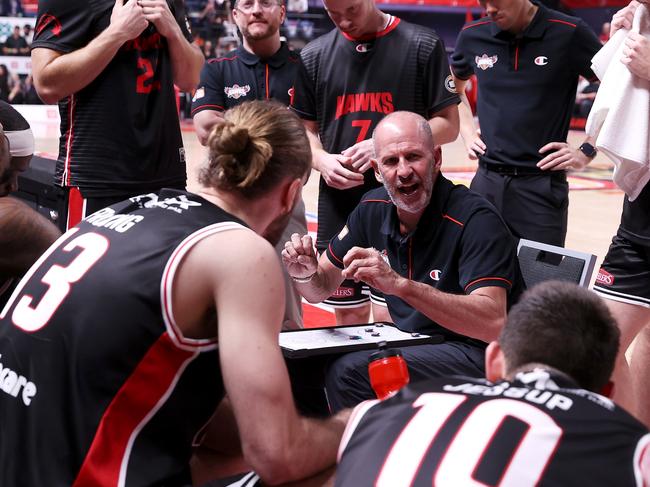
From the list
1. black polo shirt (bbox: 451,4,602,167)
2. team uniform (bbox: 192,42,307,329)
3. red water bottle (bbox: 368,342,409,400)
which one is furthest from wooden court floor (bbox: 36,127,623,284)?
red water bottle (bbox: 368,342,409,400)

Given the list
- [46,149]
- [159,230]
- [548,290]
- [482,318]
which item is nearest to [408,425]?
[548,290]

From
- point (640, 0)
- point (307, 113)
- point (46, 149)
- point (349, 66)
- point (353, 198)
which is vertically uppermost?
point (640, 0)

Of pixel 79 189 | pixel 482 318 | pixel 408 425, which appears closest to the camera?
pixel 408 425

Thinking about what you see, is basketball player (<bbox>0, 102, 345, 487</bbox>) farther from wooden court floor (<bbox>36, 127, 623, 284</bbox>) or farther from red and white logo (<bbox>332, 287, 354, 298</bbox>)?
wooden court floor (<bbox>36, 127, 623, 284</bbox>)

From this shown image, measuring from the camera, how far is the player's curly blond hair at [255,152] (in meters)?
2.20

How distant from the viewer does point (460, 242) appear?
3248mm

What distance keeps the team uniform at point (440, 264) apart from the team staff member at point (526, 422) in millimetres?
1197

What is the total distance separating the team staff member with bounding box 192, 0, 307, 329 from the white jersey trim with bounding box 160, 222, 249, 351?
2430 millimetres

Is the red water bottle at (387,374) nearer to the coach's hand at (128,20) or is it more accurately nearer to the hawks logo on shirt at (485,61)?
the coach's hand at (128,20)

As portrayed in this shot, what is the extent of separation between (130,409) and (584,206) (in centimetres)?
931

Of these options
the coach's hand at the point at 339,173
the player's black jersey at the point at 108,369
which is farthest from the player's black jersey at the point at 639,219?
the player's black jersey at the point at 108,369

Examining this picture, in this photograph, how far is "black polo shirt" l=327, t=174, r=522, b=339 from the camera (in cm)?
315

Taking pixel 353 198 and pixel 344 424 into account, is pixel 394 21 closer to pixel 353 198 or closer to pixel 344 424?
pixel 353 198

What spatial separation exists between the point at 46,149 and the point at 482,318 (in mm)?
11432
